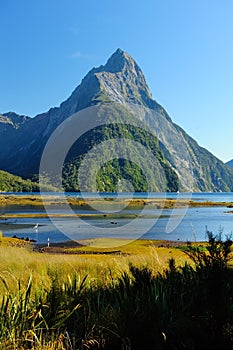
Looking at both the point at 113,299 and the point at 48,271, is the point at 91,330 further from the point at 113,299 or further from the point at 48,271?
the point at 48,271

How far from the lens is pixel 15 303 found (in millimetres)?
4910

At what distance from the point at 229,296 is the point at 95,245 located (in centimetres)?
2634

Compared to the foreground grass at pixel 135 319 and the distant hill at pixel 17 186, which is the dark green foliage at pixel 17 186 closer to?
the distant hill at pixel 17 186

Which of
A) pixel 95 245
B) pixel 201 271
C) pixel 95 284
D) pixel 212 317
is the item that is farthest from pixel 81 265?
pixel 95 245

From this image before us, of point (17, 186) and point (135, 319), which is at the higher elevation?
point (17, 186)

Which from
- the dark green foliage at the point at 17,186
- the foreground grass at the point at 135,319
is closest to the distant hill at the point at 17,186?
the dark green foliage at the point at 17,186

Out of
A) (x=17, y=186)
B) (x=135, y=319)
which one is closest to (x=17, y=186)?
(x=17, y=186)

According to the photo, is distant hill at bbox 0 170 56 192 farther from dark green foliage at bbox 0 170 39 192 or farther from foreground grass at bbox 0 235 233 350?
foreground grass at bbox 0 235 233 350

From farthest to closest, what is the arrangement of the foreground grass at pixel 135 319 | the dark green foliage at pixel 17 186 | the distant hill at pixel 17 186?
the dark green foliage at pixel 17 186, the distant hill at pixel 17 186, the foreground grass at pixel 135 319

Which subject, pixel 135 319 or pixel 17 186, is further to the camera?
pixel 17 186

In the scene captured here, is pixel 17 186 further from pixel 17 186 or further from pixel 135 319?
pixel 135 319

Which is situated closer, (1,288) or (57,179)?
(1,288)

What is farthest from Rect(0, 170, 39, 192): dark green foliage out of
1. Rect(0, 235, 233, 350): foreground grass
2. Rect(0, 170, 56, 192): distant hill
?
Rect(0, 235, 233, 350): foreground grass

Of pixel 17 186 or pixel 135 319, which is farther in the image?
pixel 17 186
